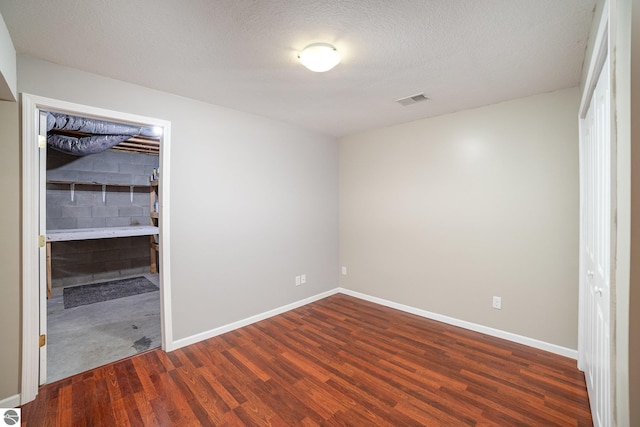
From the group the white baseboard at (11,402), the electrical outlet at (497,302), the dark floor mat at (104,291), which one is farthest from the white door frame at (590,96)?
the dark floor mat at (104,291)

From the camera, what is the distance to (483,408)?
1897 mm

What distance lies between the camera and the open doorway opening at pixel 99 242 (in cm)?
298

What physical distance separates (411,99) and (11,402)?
389 cm

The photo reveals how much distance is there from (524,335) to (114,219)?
661 cm

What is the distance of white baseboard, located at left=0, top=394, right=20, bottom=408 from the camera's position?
188cm

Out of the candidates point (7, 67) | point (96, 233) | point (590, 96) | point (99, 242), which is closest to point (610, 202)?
point (590, 96)

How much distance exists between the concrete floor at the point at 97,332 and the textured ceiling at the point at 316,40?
243 centimetres

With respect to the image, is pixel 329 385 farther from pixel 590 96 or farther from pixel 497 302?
pixel 590 96

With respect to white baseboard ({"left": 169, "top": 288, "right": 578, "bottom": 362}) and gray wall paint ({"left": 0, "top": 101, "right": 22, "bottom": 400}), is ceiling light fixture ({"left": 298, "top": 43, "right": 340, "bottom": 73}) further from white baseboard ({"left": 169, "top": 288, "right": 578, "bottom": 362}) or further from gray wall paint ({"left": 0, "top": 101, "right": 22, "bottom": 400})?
white baseboard ({"left": 169, "top": 288, "right": 578, "bottom": 362})

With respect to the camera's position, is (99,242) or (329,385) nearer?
(329,385)

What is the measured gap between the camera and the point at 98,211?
531cm

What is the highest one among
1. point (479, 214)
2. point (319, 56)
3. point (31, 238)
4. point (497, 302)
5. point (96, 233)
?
point (319, 56)

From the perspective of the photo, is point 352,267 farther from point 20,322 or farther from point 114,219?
point 114,219

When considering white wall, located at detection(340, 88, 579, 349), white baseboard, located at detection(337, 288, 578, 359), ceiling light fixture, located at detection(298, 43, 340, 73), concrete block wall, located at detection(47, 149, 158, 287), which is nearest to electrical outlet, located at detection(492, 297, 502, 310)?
white wall, located at detection(340, 88, 579, 349)
